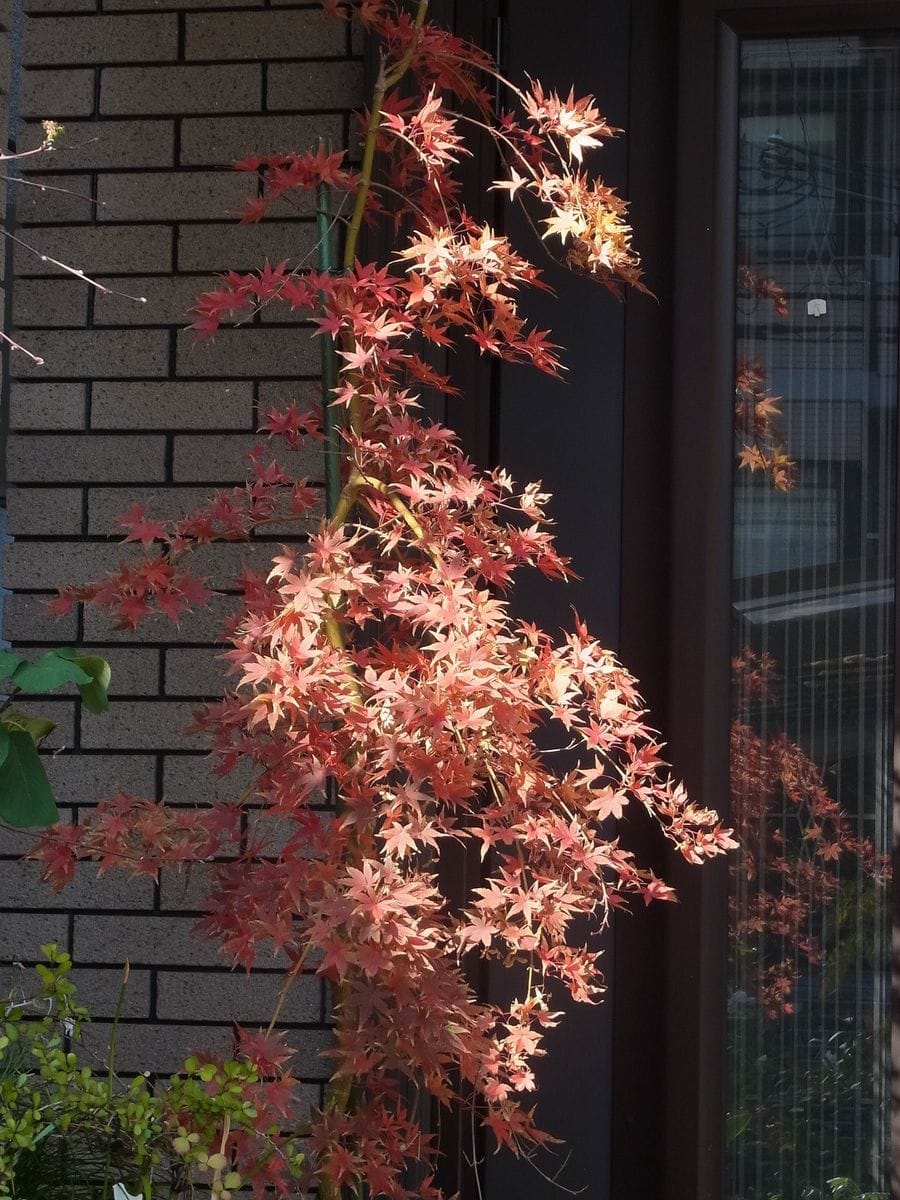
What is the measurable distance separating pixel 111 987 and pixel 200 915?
0.69ft

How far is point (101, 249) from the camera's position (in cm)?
246

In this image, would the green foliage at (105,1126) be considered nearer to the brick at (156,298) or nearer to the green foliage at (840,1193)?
the green foliage at (840,1193)

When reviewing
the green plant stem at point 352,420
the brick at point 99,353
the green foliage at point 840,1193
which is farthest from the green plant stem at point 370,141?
the green foliage at point 840,1193

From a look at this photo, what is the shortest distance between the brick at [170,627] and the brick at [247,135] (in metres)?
0.84

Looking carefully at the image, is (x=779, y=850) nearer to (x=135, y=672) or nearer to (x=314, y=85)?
(x=135, y=672)

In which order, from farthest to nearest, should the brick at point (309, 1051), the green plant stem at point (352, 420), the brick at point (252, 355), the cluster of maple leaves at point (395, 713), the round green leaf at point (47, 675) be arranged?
the brick at point (252, 355) → the brick at point (309, 1051) → the green plant stem at point (352, 420) → the cluster of maple leaves at point (395, 713) → the round green leaf at point (47, 675)

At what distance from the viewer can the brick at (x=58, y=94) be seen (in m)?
2.47

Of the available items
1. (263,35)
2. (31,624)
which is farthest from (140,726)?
(263,35)

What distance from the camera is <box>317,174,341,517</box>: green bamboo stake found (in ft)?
6.31

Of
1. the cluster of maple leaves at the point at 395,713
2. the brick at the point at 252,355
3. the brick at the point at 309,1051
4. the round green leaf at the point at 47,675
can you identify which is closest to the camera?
the round green leaf at the point at 47,675

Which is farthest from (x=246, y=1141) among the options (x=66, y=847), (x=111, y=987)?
(x=111, y=987)

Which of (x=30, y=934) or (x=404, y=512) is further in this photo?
(x=30, y=934)

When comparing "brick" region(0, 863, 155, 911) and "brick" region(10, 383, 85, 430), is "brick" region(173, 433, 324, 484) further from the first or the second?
"brick" region(0, 863, 155, 911)

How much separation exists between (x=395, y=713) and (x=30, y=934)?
1.11 meters
